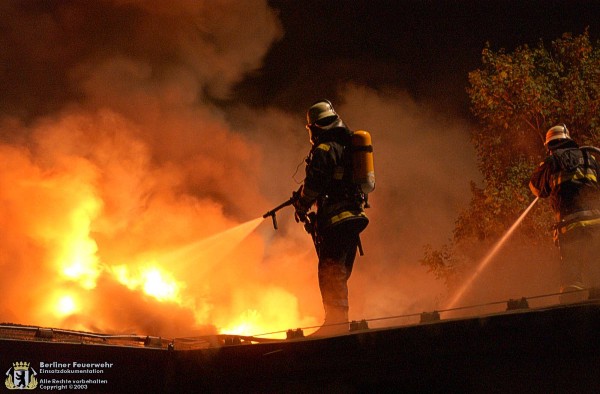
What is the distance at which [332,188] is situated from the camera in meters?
5.97

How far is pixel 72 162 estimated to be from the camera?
21.8m

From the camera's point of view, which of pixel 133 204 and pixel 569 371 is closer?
pixel 569 371

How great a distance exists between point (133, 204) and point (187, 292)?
4.05m

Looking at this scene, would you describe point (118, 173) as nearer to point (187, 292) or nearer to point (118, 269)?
point (118, 269)

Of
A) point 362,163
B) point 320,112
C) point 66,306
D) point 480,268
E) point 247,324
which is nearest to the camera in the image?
point 362,163

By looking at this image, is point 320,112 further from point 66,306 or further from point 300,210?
point 66,306

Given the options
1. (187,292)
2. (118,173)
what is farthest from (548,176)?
(118,173)

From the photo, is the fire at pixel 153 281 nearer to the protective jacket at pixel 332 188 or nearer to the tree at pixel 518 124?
the tree at pixel 518 124

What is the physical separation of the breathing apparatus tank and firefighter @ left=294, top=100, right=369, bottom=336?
0.07 meters

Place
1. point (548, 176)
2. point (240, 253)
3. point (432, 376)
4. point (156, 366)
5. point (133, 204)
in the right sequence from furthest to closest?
point (240, 253)
point (133, 204)
point (548, 176)
point (156, 366)
point (432, 376)

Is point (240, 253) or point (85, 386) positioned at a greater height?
point (240, 253)

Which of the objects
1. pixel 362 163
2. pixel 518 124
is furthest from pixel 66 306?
pixel 362 163

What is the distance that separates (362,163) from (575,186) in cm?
233

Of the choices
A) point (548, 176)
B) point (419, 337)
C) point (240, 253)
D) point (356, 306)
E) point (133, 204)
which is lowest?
point (419, 337)
